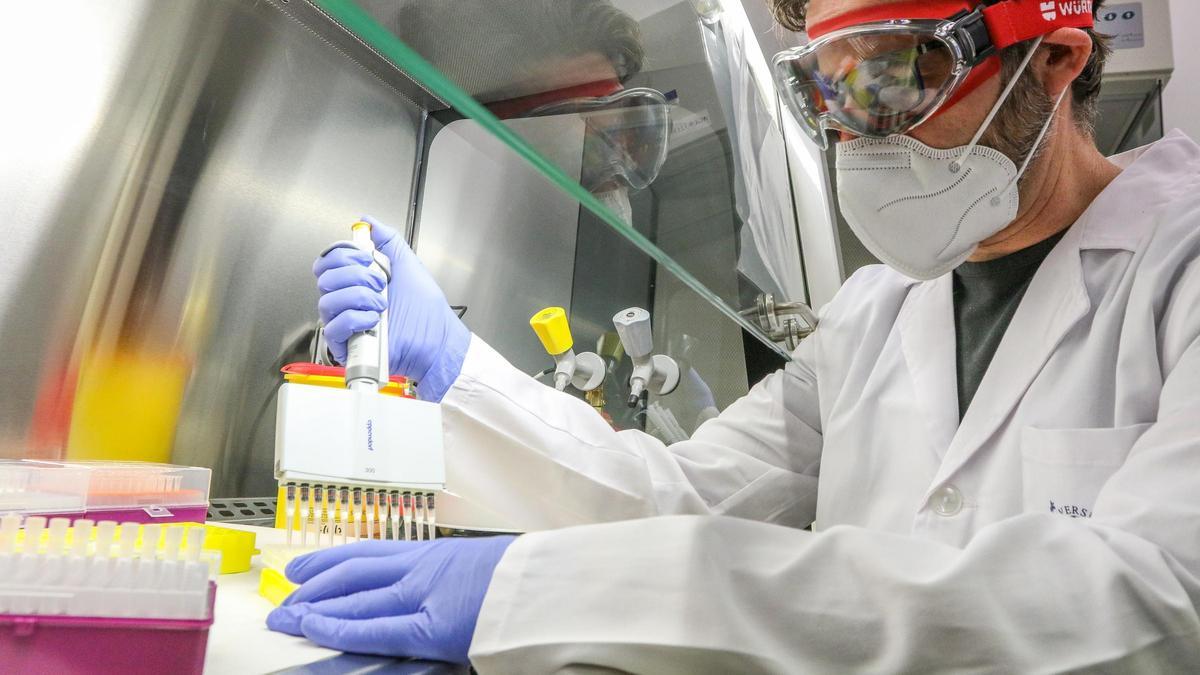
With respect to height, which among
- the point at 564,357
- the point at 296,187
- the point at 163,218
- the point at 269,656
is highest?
the point at 296,187

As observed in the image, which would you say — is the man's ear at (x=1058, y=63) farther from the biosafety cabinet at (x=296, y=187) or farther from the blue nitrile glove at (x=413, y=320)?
the blue nitrile glove at (x=413, y=320)

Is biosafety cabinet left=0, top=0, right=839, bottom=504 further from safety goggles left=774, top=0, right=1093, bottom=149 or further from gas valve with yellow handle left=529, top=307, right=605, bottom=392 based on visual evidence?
safety goggles left=774, top=0, right=1093, bottom=149

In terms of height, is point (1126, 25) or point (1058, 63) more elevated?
point (1126, 25)

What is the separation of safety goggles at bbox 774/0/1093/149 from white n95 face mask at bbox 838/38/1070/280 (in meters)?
0.05

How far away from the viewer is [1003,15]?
1.03 m

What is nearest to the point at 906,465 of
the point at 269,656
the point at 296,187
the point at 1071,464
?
the point at 1071,464

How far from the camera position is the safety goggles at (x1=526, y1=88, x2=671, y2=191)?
775mm

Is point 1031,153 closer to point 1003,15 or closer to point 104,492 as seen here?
point 1003,15

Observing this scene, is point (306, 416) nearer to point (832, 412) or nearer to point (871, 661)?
point (871, 661)

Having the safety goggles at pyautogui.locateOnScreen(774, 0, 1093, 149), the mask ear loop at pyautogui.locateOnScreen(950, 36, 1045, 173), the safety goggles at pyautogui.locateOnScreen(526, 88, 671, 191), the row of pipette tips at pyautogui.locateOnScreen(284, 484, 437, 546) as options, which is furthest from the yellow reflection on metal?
the mask ear loop at pyautogui.locateOnScreen(950, 36, 1045, 173)

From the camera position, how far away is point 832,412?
4.51 ft

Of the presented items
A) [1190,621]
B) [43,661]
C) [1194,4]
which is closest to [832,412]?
[1190,621]

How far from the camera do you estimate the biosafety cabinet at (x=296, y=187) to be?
2.51 feet

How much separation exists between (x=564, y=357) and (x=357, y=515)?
2.29ft
